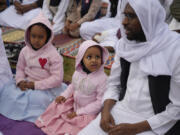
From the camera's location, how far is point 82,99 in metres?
1.55

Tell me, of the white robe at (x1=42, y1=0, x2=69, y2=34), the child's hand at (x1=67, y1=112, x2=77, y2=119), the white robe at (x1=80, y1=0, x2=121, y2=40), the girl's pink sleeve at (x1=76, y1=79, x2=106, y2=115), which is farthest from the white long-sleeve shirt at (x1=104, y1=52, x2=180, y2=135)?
the white robe at (x1=42, y1=0, x2=69, y2=34)

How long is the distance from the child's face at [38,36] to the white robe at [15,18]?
80.7 inches

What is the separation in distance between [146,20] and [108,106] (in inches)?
21.9

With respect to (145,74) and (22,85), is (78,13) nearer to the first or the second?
(22,85)

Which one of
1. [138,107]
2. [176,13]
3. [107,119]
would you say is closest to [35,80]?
[107,119]

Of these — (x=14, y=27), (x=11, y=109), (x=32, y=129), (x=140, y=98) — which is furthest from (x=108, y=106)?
(x=14, y=27)

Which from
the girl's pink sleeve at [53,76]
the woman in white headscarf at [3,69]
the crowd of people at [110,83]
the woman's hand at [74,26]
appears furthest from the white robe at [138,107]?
the woman's hand at [74,26]

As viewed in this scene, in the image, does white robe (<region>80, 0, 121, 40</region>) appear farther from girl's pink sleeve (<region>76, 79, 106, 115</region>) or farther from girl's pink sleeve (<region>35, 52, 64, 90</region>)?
girl's pink sleeve (<region>76, 79, 106, 115</region>)

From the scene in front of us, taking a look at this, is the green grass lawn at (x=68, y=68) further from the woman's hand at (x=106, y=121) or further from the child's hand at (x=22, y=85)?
the woman's hand at (x=106, y=121)

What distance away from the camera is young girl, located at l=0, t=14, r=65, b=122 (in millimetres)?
1702

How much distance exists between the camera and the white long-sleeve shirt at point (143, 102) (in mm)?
1036

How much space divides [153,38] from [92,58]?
1.68 feet

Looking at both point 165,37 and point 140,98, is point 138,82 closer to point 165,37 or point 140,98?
point 140,98

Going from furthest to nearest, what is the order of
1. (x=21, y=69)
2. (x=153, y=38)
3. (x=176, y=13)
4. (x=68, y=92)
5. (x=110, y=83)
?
(x=176, y=13) → (x=21, y=69) → (x=68, y=92) → (x=110, y=83) → (x=153, y=38)
